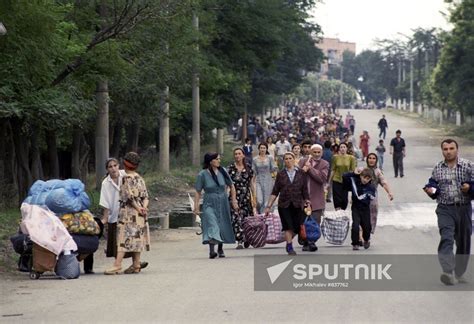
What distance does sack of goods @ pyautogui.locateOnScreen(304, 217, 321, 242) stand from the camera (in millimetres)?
18812

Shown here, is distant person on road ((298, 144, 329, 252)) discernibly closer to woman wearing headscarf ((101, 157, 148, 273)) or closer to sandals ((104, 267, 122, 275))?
woman wearing headscarf ((101, 157, 148, 273))

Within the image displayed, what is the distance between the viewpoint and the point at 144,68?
102 feet

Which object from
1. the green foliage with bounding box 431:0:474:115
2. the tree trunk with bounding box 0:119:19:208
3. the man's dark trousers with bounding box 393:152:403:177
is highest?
the green foliage with bounding box 431:0:474:115

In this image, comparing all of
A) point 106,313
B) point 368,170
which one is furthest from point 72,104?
point 106,313

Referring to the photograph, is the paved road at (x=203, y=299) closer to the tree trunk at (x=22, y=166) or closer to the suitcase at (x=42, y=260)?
the suitcase at (x=42, y=260)

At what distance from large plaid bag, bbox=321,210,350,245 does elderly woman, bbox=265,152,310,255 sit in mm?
1470

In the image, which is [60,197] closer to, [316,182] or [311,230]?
[311,230]

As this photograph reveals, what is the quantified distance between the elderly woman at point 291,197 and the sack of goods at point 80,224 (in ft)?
10.1

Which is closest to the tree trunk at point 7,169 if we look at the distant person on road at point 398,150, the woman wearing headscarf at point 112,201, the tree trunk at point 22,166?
the tree trunk at point 22,166

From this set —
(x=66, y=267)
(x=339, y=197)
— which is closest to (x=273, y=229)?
(x=339, y=197)

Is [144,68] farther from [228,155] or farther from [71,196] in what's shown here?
[228,155]

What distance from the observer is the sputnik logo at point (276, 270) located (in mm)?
15422

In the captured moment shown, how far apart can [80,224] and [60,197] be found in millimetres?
430

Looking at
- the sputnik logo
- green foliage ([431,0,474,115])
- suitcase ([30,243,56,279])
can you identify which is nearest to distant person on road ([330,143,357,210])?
the sputnik logo
